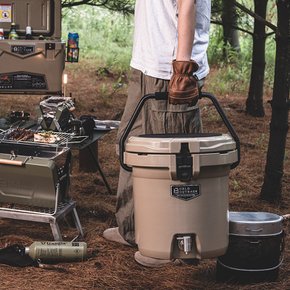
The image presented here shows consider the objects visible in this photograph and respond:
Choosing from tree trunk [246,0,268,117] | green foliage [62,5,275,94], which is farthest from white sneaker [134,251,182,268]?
green foliage [62,5,275,94]

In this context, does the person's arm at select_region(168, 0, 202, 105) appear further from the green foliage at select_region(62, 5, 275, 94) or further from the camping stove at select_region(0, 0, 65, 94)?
the green foliage at select_region(62, 5, 275, 94)

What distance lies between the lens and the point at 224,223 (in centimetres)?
280

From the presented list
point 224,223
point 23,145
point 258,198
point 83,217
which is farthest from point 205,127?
point 224,223

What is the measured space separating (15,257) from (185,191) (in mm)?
1083

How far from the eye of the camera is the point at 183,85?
2.86m

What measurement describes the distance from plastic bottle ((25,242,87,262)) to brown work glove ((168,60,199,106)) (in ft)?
3.17

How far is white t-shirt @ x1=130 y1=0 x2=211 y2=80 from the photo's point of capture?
3180 millimetres

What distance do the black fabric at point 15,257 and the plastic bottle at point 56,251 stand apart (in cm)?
2

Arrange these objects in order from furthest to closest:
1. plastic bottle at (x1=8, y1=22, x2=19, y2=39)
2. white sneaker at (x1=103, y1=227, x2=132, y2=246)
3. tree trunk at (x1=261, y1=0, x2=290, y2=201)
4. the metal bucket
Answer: plastic bottle at (x1=8, y1=22, x2=19, y2=39)
tree trunk at (x1=261, y1=0, x2=290, y2=201)
white sneaker at (x1=103, y1=227, x2=132, y2=246)
the metal bucket

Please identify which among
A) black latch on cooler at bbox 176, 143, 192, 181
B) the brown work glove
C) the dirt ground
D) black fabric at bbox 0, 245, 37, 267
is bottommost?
the dirt ground

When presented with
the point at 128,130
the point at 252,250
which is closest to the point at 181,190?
the point at 128,130

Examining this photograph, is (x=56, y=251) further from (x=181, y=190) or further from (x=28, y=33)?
(x=28, y=33)

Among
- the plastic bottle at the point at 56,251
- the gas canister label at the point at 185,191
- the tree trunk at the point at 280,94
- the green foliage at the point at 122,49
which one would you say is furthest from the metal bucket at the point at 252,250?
the green foliage at the point at 122,49

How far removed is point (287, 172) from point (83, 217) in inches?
78.0
